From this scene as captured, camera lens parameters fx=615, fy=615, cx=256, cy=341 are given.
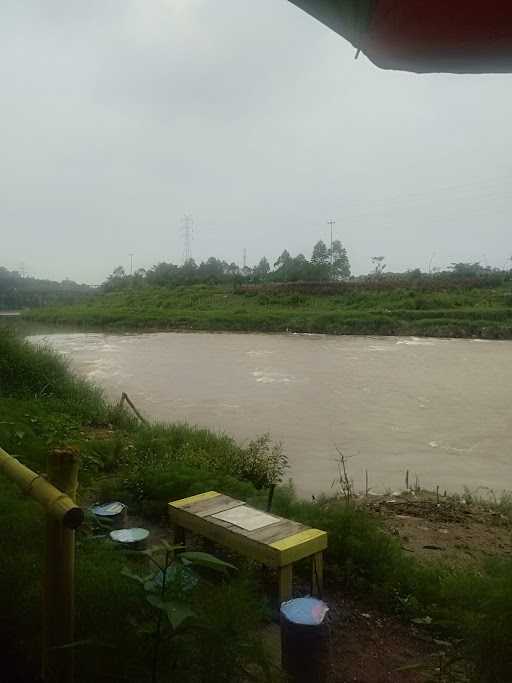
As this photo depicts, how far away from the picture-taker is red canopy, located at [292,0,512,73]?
898 mm

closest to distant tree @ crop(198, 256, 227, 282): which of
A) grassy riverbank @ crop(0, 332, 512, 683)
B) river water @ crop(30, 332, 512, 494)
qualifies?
river water @ crop(30, 332, 512, 494)

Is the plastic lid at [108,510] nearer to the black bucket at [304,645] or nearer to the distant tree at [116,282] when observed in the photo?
the black bucket at [304,645]

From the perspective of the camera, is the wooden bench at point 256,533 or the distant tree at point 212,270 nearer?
the wooden bench at point 256,533

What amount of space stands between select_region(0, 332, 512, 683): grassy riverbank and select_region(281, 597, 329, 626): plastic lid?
0.31ft

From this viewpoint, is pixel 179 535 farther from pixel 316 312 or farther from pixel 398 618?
pixel 316 312

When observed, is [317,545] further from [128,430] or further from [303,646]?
[128,430]

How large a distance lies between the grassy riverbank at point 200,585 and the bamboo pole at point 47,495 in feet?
1.10

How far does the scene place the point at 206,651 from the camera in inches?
57.5

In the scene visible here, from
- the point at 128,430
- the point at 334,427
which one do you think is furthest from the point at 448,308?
the point at 128,430

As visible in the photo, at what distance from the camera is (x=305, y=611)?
201 centimetres

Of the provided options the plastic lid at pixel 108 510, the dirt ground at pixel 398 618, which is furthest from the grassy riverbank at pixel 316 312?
the plastic lid at pixel 108 510

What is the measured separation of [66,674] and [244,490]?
7.58 feet

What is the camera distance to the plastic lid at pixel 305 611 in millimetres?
1947

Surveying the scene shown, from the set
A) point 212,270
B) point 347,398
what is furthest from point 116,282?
point 347,398
